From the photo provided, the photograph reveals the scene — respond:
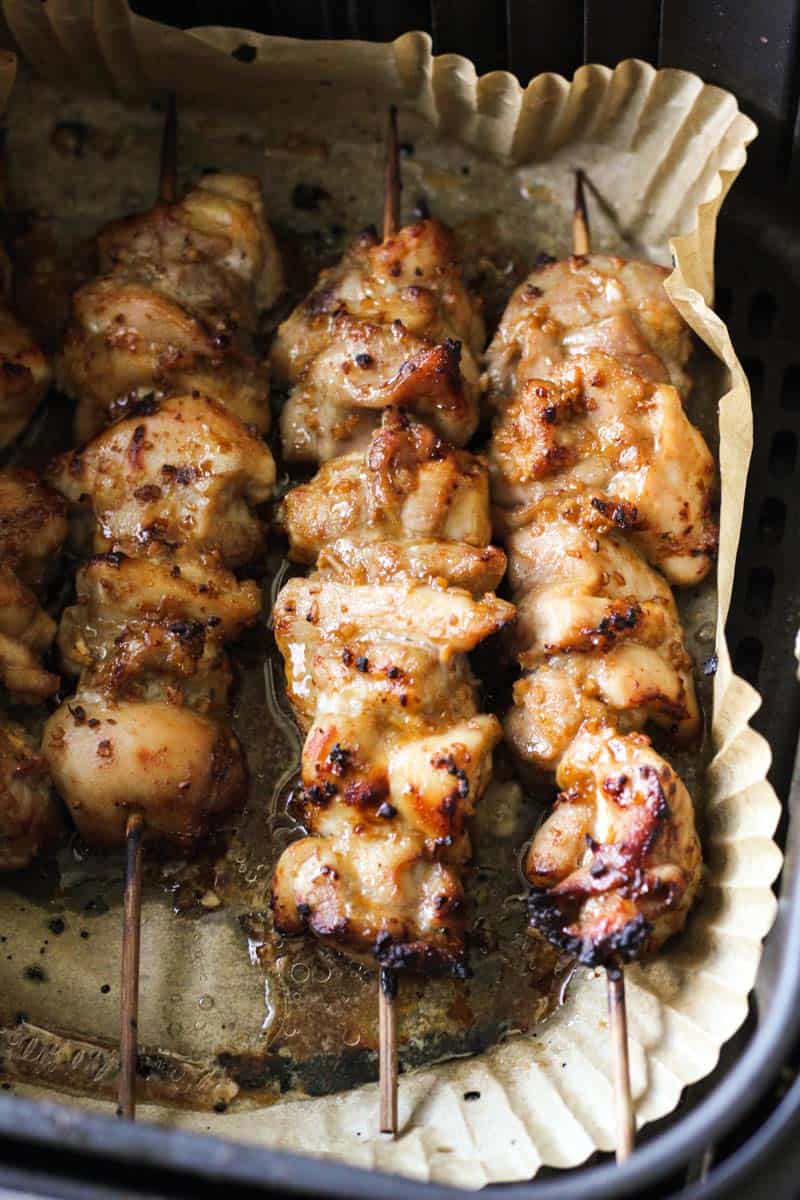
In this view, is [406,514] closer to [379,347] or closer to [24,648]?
[379,347]

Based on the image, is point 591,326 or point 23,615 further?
point 591,326

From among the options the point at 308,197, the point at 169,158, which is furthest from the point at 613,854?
the point at 169,158

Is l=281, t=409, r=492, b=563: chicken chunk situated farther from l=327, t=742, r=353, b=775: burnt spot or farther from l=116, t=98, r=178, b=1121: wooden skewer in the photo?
l=116, t=98, r=178, b=1121: wooden skewer

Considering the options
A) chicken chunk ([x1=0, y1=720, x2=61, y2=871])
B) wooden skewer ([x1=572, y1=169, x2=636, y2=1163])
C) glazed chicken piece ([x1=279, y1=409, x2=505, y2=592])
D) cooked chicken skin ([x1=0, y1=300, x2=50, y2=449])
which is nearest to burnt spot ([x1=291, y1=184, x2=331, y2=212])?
cooked chicken skin ([x1=0, y1=300, x2=50, y2=449])

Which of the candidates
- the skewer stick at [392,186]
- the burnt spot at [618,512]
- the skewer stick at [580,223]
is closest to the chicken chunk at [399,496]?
the burnt spot at [618,512]

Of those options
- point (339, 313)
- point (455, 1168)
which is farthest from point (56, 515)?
point (455, 1168)

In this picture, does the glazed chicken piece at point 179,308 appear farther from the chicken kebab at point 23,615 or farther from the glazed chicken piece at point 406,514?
the glazed chicken piece at point 406,514
